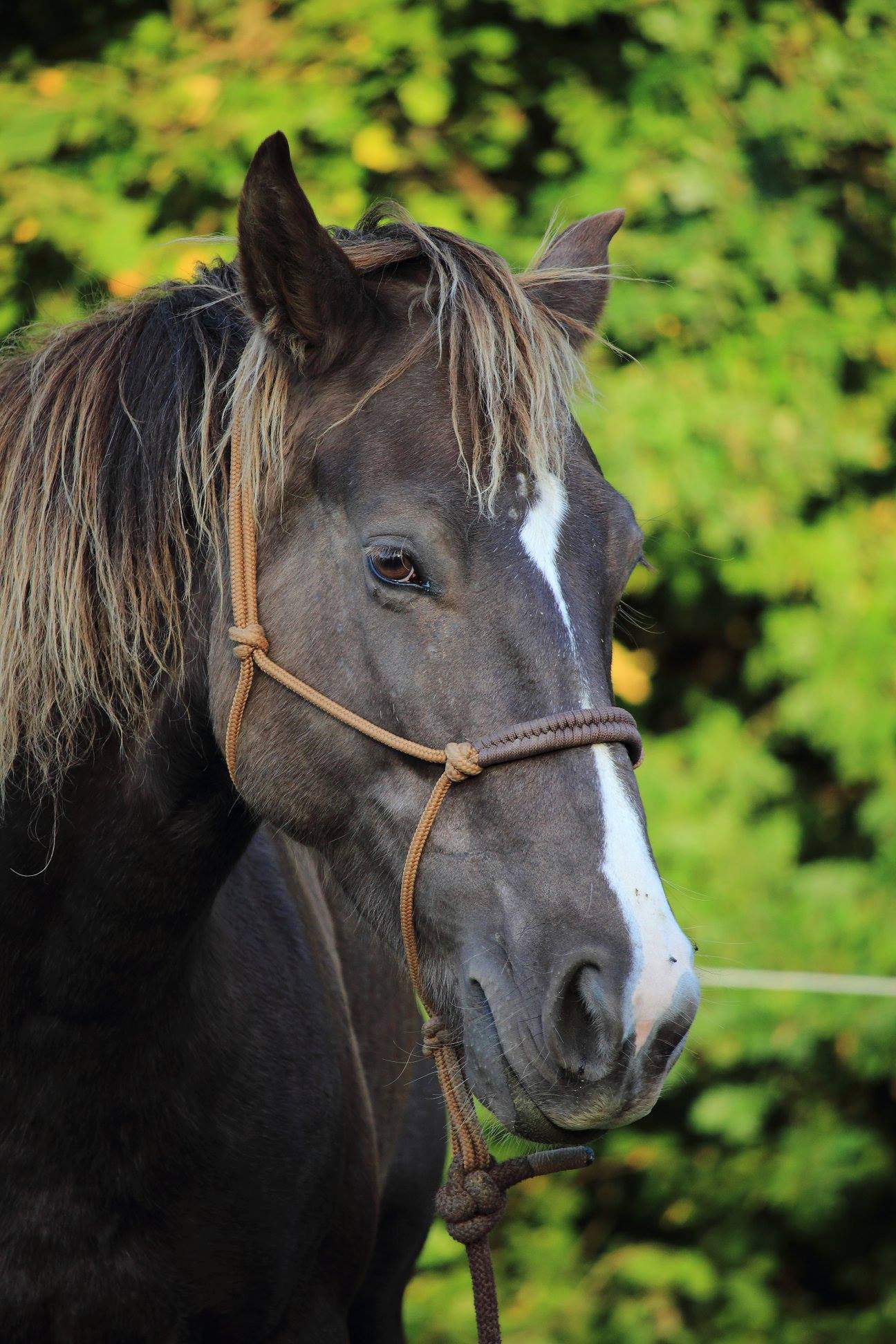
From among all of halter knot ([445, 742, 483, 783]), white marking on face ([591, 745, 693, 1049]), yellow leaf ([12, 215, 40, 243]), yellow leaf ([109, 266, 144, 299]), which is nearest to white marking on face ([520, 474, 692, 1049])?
white marking on face ([591, 745, 693, 1049])

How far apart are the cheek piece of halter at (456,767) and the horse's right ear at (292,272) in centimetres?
13

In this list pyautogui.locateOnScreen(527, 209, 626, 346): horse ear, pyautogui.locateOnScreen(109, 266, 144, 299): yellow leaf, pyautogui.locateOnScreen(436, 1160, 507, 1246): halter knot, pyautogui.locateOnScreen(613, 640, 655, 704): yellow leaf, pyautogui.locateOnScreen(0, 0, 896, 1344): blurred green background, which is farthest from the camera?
pyautogui.locateOnScreen(613, 640, 655, 704): yellow leaf

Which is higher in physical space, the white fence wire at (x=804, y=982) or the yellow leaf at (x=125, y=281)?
the yellow leaf at (x=125, y=281)

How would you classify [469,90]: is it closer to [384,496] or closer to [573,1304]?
[384,496]

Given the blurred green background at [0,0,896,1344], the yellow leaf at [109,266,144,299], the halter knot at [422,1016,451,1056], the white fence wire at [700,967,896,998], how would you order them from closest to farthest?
the halter knot at [422,1016,451,1056]
the yellow leaf at [109,266,144,299]
the blurred green background at [0,0,896,1344]
the white fence wire at [700,967,896,998]

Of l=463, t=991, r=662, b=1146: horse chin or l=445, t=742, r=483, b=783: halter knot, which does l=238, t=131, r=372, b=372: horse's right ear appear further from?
l=463, t=991, r=662, b=1146: horse chin

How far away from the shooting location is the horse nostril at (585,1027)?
1229mm

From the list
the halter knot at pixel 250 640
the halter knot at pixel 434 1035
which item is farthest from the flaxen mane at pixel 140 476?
the halter knot at pixel 434 1035

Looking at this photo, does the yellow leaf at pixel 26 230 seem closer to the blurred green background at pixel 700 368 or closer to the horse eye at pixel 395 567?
the blurred green background at pixel 700 368

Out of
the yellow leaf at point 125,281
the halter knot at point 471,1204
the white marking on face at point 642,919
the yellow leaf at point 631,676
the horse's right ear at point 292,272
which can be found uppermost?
the horse's right ear at point 292,272

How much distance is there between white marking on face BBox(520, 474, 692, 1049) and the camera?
Answer: 3.98ft

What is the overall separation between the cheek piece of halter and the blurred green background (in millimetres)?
2060

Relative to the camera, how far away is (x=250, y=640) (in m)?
1.50

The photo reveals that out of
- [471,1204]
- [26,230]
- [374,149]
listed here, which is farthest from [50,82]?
[471,1204]
